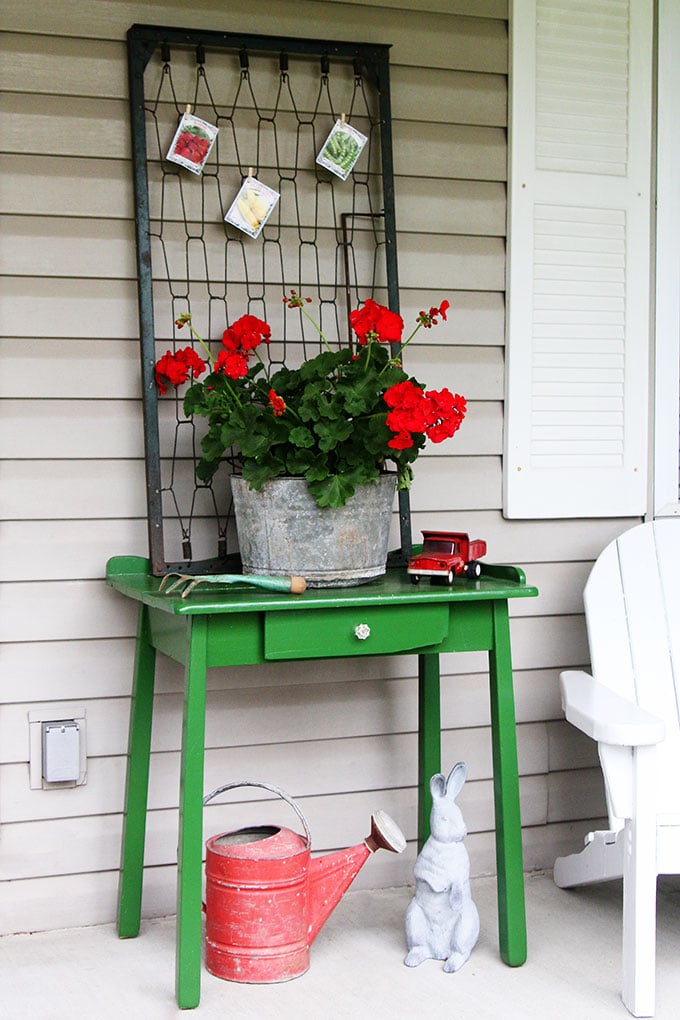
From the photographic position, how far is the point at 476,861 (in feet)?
9.75

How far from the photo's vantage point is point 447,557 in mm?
2494

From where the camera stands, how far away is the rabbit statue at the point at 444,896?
2.41m

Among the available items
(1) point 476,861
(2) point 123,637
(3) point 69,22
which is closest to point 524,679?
(1) point 476,861

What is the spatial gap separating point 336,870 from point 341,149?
1.66m

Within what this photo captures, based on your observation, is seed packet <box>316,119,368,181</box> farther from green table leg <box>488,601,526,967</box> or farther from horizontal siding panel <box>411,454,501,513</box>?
green table leg <box>488,601,526,967</box>

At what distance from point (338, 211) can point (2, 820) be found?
1.64 meters

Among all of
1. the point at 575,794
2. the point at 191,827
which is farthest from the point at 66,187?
the point at 575,794

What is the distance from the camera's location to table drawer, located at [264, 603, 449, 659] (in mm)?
2270

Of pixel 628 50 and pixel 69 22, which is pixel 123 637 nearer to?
pixel 69 22

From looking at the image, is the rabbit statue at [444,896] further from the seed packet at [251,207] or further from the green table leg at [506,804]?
the seed packet at [251,207]

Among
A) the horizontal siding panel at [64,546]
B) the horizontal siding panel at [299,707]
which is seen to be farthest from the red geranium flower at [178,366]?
the horizontal siding panel at [299,707]

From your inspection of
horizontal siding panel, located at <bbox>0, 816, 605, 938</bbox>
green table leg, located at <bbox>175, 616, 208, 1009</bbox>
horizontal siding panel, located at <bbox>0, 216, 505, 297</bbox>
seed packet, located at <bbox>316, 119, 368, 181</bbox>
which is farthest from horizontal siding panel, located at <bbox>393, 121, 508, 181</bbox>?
horizontal siding panel, located at <bbox>0, 816, 605, 938</bbox>

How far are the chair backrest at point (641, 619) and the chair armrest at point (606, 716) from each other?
0.16 m

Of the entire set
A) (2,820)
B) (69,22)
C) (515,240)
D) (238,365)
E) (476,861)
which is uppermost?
(69,22)
